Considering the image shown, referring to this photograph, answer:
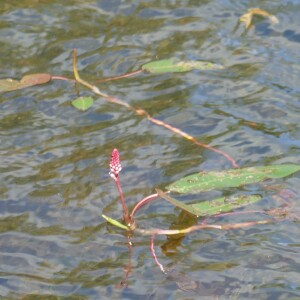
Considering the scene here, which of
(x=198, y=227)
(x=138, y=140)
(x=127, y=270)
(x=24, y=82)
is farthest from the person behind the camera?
(x=24, y=82)

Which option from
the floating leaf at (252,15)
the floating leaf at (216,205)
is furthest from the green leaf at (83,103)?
the floating leaf at (252,15)

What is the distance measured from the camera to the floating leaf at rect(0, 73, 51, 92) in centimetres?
295

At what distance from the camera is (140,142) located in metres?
2.71

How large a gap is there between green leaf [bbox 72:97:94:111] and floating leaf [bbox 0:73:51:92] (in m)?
0.19

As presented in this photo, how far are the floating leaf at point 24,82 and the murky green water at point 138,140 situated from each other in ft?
0.09

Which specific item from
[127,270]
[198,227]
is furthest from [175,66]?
[127,270]

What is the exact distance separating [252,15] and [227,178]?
1.23 meters

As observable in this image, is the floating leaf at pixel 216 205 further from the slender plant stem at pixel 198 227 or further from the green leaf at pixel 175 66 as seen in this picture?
the green leaf at pixel 175 66

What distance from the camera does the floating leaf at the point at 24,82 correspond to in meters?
2.95

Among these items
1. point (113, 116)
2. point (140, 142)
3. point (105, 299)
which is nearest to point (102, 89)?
point (113, 116)

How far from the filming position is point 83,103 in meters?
2.87

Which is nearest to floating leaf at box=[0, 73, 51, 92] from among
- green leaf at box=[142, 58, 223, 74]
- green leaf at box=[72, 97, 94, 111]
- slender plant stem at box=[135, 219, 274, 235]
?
green leaf at box=[72, 97, 94, 111]

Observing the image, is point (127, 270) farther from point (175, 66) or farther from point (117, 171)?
point (175, 66)

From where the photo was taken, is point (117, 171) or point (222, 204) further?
point (222, 204)
